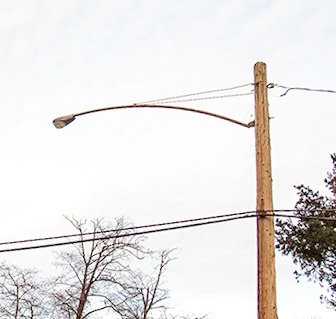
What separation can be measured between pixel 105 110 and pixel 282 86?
328cm

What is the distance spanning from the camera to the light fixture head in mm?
7684

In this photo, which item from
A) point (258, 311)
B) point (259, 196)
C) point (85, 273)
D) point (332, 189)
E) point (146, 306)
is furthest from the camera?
point (332, 189)

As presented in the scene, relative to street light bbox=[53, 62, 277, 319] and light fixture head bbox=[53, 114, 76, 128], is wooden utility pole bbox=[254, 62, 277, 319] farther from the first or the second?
light fixture head bbox=[53, 114, 76, 128]

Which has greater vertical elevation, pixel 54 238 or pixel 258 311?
pixel 54 238

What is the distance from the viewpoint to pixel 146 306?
29344 millimetres

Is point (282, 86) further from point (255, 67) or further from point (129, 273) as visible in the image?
point (129, 273)

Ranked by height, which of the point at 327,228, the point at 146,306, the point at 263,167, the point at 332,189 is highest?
the point at 332,189

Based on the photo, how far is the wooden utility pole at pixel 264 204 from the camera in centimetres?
564

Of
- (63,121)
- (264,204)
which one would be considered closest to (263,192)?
(264,204)

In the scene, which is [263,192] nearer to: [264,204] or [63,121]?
[264,204]

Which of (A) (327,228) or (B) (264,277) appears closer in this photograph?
(B) (264,277)

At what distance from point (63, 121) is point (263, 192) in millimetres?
3812

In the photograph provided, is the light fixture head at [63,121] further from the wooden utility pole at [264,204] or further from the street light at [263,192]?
the wooden utility pole at [264,204]

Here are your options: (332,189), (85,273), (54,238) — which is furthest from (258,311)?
(332,189)
